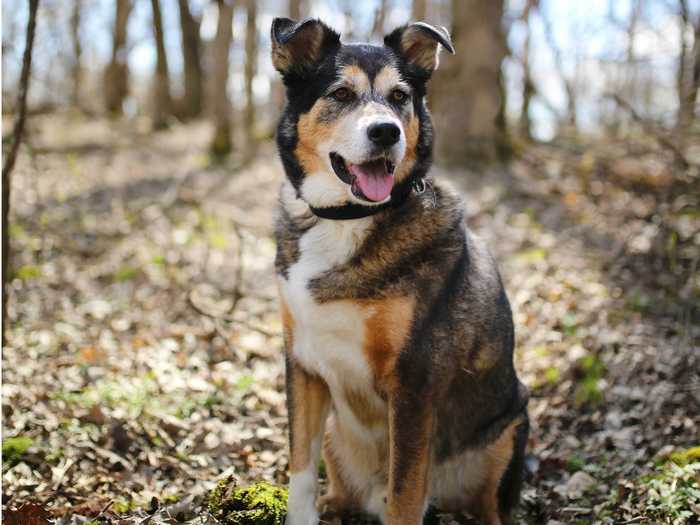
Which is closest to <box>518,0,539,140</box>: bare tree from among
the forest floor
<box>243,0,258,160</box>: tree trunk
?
the forest floor

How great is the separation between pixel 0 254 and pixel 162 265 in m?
2.75

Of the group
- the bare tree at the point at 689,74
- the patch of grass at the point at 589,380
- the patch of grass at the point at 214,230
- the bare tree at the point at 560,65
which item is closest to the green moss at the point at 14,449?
the patch of grass at the point at 589,380

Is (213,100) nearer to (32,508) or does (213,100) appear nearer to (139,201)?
(139,201)

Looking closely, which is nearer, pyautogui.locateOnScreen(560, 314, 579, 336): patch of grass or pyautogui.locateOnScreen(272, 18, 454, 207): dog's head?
pyautogui.locateOnScreen(272, 18, 454, 207): dog's head

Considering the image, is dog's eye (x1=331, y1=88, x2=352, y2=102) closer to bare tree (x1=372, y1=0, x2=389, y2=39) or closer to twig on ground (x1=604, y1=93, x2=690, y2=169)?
twig on ground (x1=604, y1=93, x2=690, y2=169)

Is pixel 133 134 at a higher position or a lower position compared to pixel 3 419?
higher

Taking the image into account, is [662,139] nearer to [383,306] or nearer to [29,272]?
[383,306]

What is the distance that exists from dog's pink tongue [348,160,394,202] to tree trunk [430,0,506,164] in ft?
24.5

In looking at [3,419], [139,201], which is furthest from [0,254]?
[139,201]

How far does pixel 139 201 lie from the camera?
9.72 metres

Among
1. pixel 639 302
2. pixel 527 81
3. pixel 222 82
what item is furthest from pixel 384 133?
pixel 527 81

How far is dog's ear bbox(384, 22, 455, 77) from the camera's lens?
362 cm

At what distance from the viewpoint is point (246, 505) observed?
11.3 ft

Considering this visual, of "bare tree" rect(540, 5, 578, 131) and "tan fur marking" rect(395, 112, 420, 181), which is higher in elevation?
"bare tree" rect(540, 5, 578, 131)
